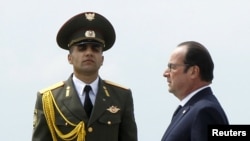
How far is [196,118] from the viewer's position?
6816 millimetres

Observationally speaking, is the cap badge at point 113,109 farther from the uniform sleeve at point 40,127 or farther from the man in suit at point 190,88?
the man in suit at point 190,88

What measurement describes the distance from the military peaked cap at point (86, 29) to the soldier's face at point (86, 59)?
45 centimetres

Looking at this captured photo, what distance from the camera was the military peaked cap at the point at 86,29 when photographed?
30.5 feet

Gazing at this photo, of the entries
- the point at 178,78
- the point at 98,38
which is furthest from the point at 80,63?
the point at 178,78

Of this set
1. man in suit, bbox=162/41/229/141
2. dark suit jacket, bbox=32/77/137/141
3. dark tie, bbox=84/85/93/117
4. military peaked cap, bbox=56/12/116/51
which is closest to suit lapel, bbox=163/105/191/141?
man in suit, bbox=162/41/229/141

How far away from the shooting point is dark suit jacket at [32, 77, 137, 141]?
8.85 m

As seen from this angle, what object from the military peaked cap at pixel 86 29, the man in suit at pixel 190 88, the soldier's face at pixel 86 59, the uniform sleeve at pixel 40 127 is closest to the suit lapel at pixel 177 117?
the man in suit at pixel 190 88

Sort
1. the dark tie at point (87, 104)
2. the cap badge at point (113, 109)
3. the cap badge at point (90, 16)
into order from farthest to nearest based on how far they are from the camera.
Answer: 1. the cap badge at point (90, 16)
2. the cap badge at point (113, 109)
3. the dark tie at point (87, 104)

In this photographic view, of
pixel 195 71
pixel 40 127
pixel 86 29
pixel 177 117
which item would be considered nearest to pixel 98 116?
pixel 40 127

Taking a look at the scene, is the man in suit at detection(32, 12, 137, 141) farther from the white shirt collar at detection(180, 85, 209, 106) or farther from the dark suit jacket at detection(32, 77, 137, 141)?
the white shirt collar at detection(180, 85, 209, 106)

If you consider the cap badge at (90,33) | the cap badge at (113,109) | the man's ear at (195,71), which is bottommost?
the cap badge at (113,109)

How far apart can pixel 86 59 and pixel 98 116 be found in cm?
87

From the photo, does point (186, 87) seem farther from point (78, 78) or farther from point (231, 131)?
point (78, 78)

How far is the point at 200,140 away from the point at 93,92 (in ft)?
8.56
